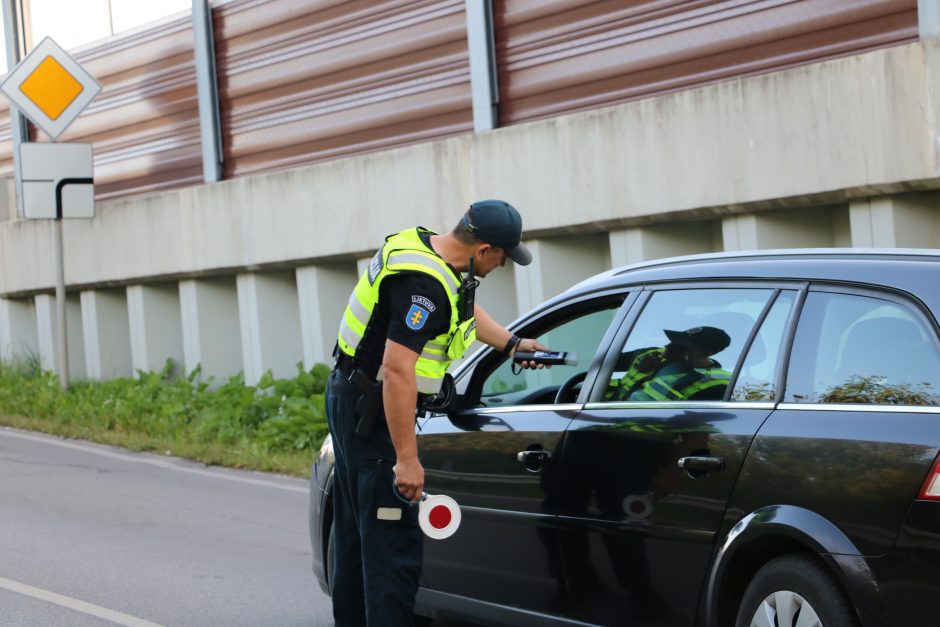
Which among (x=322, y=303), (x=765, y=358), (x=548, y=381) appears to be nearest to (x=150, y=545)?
(x=548, y=381)

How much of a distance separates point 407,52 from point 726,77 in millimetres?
3958

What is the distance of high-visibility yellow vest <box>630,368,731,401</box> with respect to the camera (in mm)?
4715

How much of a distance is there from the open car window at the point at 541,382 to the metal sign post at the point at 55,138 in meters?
10.7

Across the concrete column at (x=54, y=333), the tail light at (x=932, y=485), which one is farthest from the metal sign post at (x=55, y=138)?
the tail light at (x=932, y=485)

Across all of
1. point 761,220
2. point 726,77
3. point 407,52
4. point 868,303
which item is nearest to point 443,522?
point 868,303

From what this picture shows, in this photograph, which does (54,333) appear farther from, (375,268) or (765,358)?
(765,358)

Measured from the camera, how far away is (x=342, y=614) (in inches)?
208

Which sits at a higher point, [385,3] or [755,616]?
[385,3]

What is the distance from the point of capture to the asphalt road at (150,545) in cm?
682

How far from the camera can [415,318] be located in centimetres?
477

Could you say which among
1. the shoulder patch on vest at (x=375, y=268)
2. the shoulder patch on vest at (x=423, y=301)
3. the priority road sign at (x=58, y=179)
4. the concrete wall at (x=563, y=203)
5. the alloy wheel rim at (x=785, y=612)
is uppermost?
the priority road sign at (x=58, y=179)

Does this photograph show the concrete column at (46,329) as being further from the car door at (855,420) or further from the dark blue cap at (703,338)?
the car door at (855,420)

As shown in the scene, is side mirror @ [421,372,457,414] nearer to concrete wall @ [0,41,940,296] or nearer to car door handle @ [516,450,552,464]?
car door handle @ [516,450,552,464]

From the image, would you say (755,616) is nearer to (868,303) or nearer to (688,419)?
(688,419)
